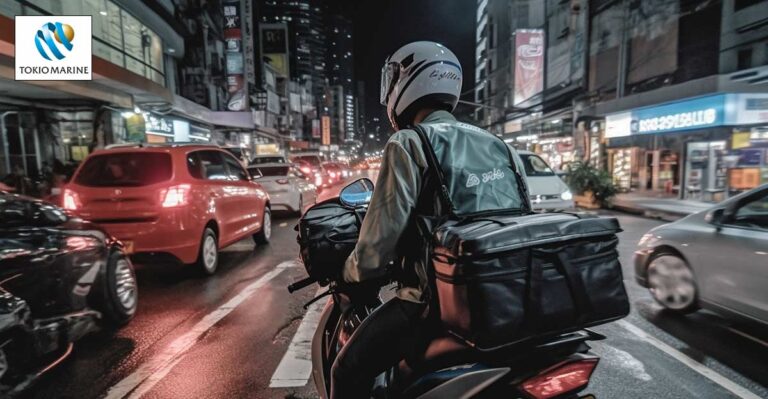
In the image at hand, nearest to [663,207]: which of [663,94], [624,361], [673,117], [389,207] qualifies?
[673,117]

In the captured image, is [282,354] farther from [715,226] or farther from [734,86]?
[734,86]

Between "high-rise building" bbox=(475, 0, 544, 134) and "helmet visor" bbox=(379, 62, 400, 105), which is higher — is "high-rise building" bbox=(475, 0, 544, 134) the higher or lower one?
the higher one

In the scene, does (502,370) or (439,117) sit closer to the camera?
(502,370)

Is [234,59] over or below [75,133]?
over

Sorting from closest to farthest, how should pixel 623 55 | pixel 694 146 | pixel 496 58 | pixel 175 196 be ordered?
pixel 175 196 < pixel 694 146 < pixel 623 55 < pixel 496 58

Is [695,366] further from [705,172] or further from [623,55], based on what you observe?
[623,55]

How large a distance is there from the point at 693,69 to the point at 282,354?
1930 centimetres

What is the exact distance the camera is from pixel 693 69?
17109 millimetres

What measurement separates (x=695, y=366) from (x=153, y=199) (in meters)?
6.06

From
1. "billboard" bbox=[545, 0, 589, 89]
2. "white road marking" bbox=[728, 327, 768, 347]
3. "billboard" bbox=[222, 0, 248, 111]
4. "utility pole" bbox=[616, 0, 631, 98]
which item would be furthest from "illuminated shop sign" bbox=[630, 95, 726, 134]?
"billboard" bbox=[222, 0, 248, 111]

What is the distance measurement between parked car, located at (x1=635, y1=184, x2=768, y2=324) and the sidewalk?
9208 millimetres

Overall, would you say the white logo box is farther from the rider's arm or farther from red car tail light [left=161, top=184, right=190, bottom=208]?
the rider's arm

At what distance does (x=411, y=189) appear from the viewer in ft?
5.70

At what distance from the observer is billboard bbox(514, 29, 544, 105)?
33.0 m
